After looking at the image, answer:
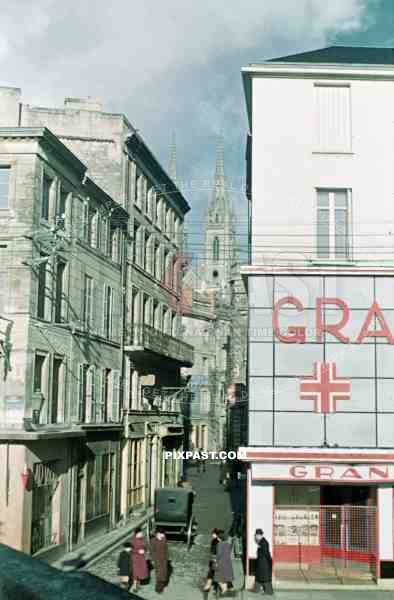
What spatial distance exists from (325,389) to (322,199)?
5.50 meters

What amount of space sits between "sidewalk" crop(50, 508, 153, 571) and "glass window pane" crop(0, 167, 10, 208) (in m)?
10.5

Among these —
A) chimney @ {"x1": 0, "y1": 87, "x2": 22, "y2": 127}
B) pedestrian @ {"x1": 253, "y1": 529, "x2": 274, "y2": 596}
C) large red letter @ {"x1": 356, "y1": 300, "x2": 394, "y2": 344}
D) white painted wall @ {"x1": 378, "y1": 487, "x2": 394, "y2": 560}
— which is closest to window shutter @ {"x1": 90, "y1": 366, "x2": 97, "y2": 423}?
chimney @ {"x1": 0, "y1": 87, "x2": 22, "y2": 127}

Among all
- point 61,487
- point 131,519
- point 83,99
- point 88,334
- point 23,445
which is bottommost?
point 131,519

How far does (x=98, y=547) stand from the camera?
1011 inches

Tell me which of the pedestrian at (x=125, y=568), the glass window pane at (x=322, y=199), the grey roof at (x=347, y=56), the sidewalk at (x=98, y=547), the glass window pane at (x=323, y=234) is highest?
the grey roof at (x=347, y=56)

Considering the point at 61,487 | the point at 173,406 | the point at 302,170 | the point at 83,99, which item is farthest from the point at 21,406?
the point at 173,406

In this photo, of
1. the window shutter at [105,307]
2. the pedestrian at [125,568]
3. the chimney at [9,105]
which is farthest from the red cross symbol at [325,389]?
the chimney at [9,105]

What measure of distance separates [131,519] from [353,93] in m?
20.2

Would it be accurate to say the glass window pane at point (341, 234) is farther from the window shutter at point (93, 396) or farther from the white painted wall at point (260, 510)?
the window shutter at point (93, 396)

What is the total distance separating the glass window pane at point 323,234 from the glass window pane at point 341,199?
1.59ft

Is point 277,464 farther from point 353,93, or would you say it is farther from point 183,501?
point 353,93

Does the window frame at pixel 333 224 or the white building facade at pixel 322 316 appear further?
the window frame at pixel 333 224

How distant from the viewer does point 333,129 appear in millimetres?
22281

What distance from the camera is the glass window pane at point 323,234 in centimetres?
2205
